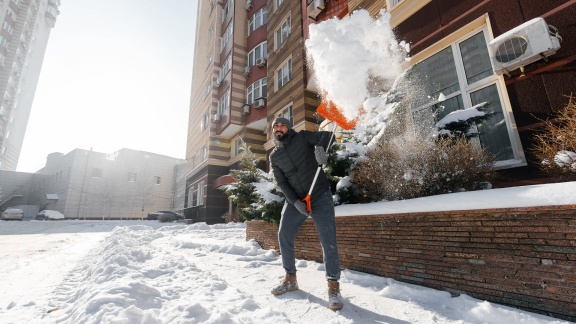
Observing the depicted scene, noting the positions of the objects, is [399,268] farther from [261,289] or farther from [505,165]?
[505,165]

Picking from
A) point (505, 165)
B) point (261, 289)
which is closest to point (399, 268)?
point (261, 289)

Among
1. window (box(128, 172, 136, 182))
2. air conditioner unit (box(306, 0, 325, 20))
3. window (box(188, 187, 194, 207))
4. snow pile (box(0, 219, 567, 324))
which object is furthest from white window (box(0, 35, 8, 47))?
snow pile (box(0, 219, 567, 324))

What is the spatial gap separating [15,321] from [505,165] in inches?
263

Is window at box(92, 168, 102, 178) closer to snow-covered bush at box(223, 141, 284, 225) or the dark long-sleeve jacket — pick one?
snow-covered bush at box(223, 141, 284, 225)

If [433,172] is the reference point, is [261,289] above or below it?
below

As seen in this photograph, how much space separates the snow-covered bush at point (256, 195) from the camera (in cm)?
532

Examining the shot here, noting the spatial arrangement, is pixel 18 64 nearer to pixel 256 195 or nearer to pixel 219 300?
pixel 256 195

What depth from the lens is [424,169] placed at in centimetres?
376

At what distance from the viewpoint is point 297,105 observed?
1300cm

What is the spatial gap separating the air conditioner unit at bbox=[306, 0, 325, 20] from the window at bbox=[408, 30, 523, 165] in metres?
6.58

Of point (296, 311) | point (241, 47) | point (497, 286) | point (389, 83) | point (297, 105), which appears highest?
point (241, 47)

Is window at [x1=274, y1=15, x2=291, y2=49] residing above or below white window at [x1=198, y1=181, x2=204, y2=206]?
above

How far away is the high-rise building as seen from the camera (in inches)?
1874

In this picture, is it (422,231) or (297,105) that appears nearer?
(422,231)
